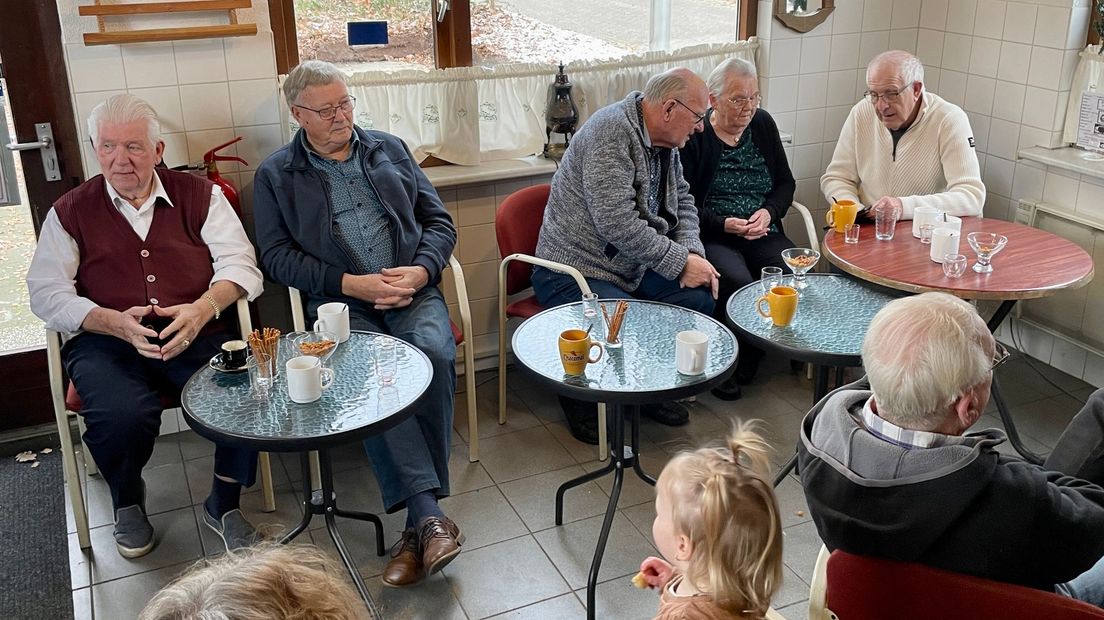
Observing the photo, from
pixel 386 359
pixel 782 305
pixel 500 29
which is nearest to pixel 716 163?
pixel 500 29

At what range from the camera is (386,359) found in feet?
8.79

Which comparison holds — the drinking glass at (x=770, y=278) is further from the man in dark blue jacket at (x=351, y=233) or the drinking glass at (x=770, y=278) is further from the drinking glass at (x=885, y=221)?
the man in dark blue jacket at (x=351, y=233)

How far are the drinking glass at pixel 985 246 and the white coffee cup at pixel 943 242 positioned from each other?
74mm

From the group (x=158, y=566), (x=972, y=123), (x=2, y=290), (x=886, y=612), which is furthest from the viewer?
(x=972, y=123)

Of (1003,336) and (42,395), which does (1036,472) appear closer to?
(1003,336)

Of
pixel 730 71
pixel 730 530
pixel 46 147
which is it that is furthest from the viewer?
pixel 730 71

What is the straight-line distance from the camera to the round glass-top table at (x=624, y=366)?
8.23 ft

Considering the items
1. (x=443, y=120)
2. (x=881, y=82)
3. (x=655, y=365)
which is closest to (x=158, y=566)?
(x=655, y=365)

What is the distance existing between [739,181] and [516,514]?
1569mm

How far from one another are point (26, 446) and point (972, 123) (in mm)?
3780

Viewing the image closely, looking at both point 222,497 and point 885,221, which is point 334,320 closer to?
point 222,497

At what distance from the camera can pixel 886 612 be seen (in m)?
1.61

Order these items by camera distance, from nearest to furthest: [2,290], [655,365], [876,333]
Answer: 1. [876,333]
2. [655,365]
3. [2,290]

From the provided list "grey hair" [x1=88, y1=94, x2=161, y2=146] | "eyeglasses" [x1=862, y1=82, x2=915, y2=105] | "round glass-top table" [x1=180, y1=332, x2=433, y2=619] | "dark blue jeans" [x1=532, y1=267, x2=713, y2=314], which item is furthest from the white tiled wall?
"grey hair" [x1=88, y1=94, x2=161, y2=146]
